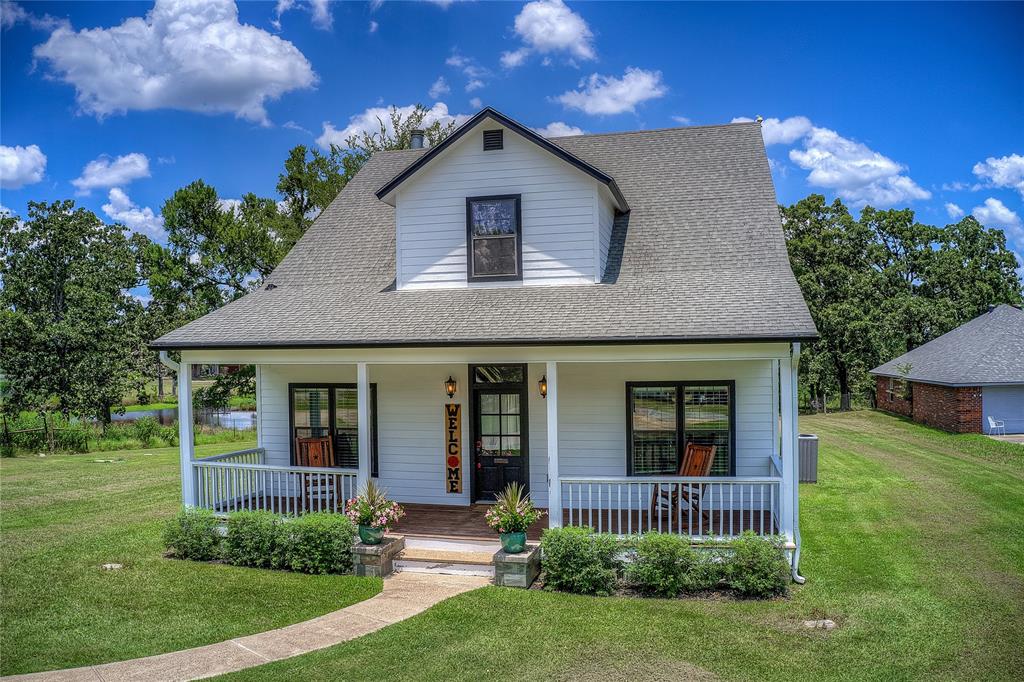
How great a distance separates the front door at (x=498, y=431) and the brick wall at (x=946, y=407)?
2058 centimetres

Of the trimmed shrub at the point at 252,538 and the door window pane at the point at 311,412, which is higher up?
the door window pane at the point at 311,412

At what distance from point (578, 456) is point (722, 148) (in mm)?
7068

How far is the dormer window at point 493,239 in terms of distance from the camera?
11984 millimetres

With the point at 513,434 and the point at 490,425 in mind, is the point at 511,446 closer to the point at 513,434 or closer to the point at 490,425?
the point at 513,434

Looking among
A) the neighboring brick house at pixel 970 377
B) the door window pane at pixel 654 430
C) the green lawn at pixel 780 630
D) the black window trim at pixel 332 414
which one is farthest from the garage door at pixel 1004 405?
the black window trim at pixel 332 414

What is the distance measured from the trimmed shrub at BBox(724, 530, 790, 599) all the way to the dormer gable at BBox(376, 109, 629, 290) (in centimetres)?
487

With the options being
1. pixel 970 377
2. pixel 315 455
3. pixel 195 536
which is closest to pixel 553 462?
pixel 315 455

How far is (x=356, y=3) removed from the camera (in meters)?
16.9

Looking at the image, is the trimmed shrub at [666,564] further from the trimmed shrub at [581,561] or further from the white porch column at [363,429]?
the white porch column at [363,429]

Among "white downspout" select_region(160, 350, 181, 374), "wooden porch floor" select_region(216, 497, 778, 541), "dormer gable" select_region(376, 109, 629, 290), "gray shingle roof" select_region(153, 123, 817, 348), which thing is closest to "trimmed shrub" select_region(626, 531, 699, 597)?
"wooden porch floor" select_region(216, 497, 778, 541)

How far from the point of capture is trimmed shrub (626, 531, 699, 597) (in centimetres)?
852

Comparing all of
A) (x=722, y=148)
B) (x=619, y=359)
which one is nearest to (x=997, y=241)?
(x=722, y=148)

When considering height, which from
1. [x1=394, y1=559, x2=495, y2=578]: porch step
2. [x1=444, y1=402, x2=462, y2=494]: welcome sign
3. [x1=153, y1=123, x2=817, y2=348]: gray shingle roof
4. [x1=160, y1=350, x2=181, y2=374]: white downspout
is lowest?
[x1=394, y1=559, x2=495, y2=578]: porch step

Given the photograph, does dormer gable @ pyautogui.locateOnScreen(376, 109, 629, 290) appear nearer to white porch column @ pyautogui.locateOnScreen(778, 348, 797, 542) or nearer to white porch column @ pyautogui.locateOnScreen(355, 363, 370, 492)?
white porch column @ pyautogui.locateOnScreen(355, 363, 370, 492)
